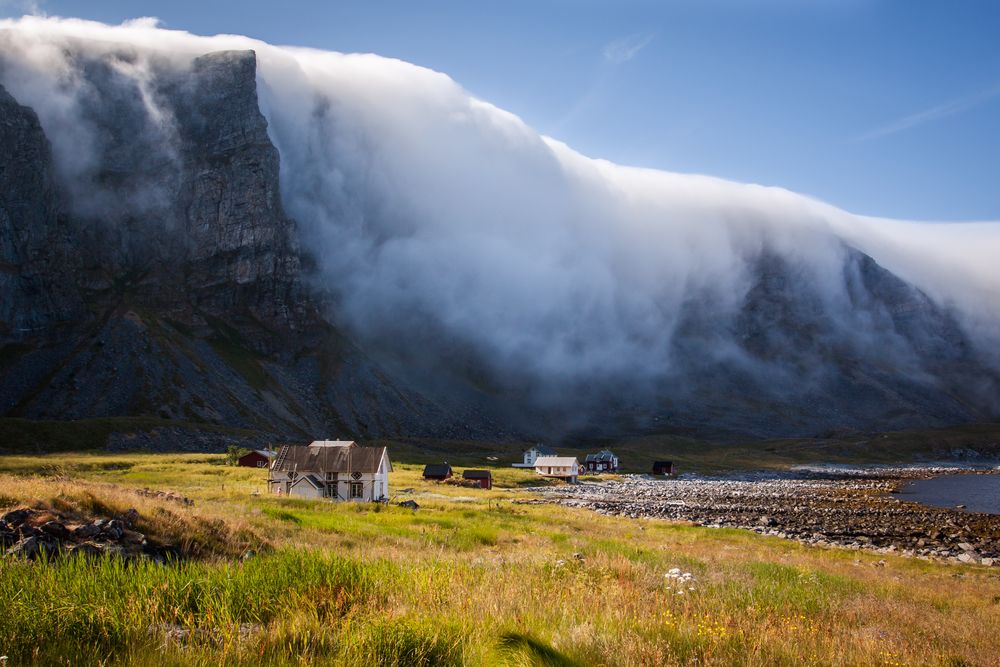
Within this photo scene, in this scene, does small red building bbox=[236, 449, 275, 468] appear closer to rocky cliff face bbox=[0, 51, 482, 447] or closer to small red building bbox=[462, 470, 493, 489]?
rocky cliff face bbox=[0, 51, 482, 447]

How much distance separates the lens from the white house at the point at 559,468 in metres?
115

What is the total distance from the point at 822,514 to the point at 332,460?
152ft

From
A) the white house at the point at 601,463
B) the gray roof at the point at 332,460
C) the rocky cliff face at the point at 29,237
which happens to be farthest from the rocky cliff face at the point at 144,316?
the gray roof at the point at 332,460

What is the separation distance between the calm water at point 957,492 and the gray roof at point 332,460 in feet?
198

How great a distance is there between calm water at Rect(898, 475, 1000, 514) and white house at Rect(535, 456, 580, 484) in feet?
163

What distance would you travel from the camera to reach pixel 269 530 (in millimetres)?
22328

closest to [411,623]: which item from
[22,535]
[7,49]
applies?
[22,535]

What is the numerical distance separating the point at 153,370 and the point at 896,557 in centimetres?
13716

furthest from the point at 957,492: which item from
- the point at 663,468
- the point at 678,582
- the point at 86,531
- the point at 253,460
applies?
the point at 86,531

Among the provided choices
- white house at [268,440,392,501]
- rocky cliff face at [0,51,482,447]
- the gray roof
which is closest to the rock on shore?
white house at [268,440,392,501]

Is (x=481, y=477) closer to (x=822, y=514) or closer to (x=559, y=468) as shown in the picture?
(x=559, y=468)

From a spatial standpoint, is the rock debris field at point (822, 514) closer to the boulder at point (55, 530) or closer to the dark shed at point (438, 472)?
the dark shed at point (438, 472)

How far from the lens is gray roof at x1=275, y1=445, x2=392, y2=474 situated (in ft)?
186

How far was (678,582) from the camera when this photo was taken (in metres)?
13.3
